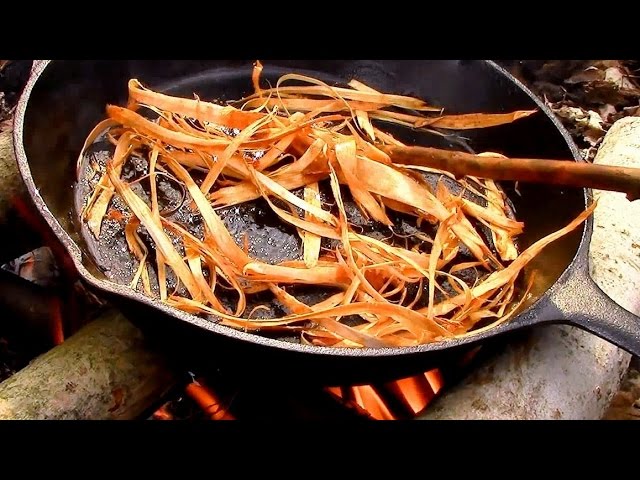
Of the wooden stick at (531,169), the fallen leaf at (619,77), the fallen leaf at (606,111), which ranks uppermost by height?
the wooden stick at (531,169)

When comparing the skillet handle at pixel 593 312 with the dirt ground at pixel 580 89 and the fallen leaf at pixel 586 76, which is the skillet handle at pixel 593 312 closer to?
the dirt ground at pixel 580 89

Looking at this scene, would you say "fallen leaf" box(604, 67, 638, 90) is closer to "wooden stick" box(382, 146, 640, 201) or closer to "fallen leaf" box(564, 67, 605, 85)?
"fallen leaf" box(564, 67, 605, 85)

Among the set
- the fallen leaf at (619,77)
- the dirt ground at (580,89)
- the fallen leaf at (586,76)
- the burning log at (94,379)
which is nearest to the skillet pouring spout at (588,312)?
the burning log at (94,379)

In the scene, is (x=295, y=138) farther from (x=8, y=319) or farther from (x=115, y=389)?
(x=8, y=319)

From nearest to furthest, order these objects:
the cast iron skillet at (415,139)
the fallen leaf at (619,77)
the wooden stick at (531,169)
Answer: the cast iron skillet at (415,139) → the wooden stick at (531,169) → the fallen leaf at (619,77)

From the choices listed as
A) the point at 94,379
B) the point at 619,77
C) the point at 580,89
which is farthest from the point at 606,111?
the point at 94,379

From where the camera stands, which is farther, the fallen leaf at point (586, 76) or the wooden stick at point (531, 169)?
the fallen leaf at point (586, 76)

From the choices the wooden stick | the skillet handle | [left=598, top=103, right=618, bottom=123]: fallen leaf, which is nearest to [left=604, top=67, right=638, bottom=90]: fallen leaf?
[left=598, top=103, right=618, bottom=123]: fallen leaf
